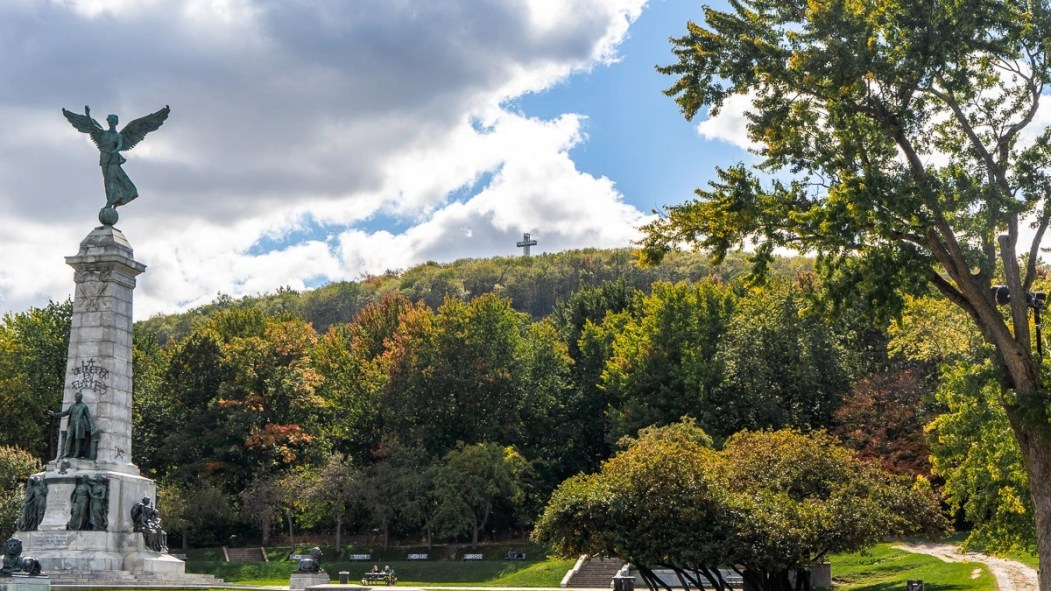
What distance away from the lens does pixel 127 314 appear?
3198 centimetres

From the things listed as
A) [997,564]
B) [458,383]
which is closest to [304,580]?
[997,564]

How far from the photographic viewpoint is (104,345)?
101ft

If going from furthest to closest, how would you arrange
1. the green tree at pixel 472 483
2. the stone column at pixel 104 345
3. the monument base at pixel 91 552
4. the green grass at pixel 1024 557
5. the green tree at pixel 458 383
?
the green tree at pixel 458 383 → the green tree at pixel 472 483 → the green grass at pixel 1024 557 → the stone column at pixel 104 345 → the monument base at pixel 91 552

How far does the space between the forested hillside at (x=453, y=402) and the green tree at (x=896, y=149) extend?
30.6 m

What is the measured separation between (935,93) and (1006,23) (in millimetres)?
1483

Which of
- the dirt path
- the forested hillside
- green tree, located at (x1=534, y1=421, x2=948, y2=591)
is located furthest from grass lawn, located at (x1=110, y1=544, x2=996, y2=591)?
green tree, located at (x1=534, y1=421, x2=948, y2=591)

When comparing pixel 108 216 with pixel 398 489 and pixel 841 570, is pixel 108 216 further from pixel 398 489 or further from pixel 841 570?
pixel 841 570

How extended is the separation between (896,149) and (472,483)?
36.6m

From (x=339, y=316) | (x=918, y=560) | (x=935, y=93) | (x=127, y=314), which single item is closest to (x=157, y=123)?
(x=127, y=314)

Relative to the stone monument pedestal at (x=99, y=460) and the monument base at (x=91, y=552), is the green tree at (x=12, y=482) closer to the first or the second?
the stone monument pedestal at (x=99, y=460)

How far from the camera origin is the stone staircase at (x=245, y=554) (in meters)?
53.9

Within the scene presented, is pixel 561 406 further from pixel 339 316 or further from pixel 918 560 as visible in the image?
pixel 339 316

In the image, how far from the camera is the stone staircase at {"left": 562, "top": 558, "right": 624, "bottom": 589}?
4181 centimetres

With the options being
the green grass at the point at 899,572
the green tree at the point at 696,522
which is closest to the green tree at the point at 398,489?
the green grass at the point at 899,572
